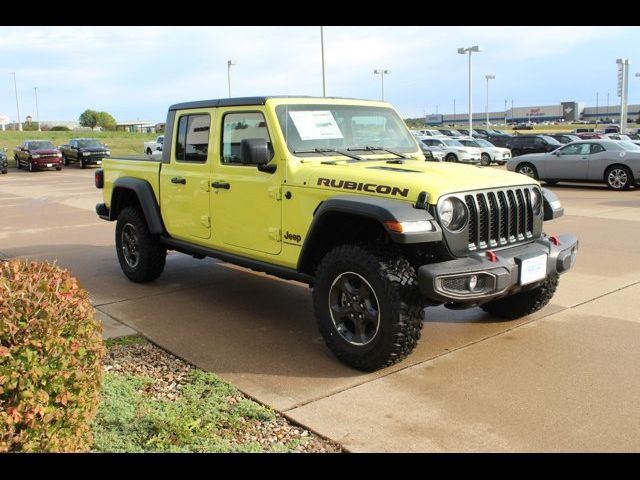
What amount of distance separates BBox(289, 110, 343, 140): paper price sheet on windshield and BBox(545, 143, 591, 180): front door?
13.8m

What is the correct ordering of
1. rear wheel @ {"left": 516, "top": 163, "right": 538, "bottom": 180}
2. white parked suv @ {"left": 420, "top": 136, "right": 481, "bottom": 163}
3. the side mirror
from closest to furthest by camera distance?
the side mirror → rear wheel @ {"left": 516, "top": 163, "right": 538, "bottom": 180} → white parked suv @ {"left": 420, "top": 136, "right": 481, "bottom": 163}

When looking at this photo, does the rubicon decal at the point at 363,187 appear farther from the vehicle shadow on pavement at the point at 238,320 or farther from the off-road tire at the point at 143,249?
the off-road tire at the point at 143,249

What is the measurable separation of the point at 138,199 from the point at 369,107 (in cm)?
279

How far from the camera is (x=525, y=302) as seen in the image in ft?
17.5

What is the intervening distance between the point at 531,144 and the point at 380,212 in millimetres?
26652

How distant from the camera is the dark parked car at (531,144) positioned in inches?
1097

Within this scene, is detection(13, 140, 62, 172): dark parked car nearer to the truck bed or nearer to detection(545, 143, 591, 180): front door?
detection(545, 143, 591, 180): front door

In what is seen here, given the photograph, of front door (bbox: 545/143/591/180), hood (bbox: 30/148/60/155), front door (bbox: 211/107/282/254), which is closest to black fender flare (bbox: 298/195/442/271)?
front door (bbox: 211/107/282/254)

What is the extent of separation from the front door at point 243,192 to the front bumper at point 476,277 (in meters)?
1.46

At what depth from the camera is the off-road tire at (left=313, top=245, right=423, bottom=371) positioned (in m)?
4.03

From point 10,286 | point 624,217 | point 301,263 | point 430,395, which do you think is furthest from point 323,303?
point 624,217

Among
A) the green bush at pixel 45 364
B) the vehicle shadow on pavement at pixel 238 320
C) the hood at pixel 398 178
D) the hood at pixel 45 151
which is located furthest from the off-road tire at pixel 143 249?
the hood at pixel 45 151

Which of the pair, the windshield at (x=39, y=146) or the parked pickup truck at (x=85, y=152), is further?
the parked pickup truck at (x=85, y=152)
